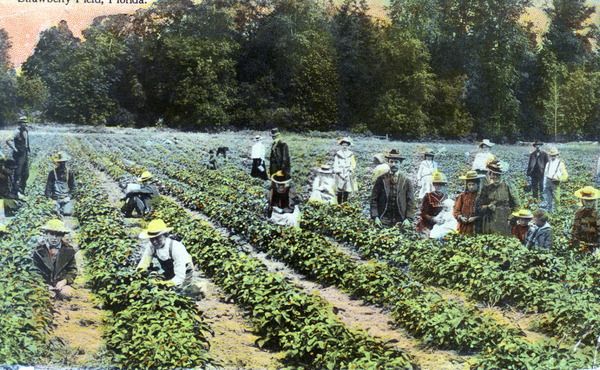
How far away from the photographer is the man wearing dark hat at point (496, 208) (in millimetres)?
8148

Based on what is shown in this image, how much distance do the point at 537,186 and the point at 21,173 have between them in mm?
4887

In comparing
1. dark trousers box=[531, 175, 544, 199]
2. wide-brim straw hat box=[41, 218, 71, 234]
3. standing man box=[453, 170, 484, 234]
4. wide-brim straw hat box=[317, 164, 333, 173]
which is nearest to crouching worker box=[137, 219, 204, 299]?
wide-brim straw hat box=[41, 218, 71, 234]

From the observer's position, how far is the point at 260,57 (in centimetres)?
752

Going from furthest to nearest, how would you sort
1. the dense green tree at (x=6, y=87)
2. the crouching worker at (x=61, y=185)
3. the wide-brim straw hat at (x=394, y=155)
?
1. the wide-brim straw hat at (x=394, y=155)
2. the crouching worker at (x=61, y=185)
3. the dense green tree at (x=6, y=87)

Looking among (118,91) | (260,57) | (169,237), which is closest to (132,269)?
(169,237)

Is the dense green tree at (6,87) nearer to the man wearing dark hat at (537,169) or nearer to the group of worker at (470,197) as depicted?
the group of worker at (470,197)

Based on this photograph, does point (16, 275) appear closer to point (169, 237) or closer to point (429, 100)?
point (169, 237)

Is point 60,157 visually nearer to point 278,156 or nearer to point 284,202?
point 278,156

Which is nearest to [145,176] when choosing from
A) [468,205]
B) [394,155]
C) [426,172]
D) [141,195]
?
[141,195]

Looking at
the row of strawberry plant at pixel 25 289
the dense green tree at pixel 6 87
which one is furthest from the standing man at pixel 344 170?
the dense green tree at pixel 6 87

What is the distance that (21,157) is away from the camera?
7.32 meters

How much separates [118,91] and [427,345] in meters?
3.54

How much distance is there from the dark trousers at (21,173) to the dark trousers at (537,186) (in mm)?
4792

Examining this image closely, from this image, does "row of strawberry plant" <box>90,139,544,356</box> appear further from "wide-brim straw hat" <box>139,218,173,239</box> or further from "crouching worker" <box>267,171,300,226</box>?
"wide-brim straw hat" <box>139,218,173,239</box>
